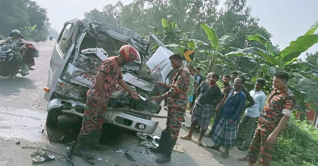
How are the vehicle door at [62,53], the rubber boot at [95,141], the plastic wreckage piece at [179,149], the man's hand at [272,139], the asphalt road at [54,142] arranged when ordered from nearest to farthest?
1. the man's hand at [272,139]
2. the asphalt road at [54,142]
3. the rubber boot at [95,141]
4. the vehicle door at [62,53]
5. the plastic wreckage piece at [179,149]

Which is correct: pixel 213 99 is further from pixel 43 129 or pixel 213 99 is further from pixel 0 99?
pixel 0 99

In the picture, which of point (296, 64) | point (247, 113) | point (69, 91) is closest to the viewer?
point (69, 91)

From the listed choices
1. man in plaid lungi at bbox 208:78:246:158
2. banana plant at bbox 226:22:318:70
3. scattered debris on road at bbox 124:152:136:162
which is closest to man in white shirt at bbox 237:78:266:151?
man in plaid lungi at bbox 208:78:246:158

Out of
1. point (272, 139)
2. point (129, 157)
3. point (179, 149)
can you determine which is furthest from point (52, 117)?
point (272, 139)

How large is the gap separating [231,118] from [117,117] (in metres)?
2.36

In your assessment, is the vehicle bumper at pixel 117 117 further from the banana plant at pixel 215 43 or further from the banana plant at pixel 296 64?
the banana plant at pixel 215 43

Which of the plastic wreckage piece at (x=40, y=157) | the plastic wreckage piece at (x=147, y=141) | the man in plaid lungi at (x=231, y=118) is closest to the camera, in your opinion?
the plastic wreckage piece at (x=40, y=157)

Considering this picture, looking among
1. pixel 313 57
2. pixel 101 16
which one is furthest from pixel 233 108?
pixel 101 16

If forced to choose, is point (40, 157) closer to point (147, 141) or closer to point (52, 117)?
point (52, 117)

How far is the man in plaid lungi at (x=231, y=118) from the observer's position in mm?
5059

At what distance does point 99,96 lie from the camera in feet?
11.7

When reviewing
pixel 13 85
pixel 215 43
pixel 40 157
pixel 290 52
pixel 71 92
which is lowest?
pixel 40 157

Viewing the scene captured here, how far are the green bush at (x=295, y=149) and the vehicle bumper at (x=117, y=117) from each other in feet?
8.28

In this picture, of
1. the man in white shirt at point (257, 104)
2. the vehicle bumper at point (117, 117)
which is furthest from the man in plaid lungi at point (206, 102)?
the vehicle bumper at point (117, 117)
